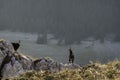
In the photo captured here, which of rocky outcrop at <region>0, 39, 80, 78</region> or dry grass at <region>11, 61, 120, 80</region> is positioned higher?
rocky outcrop at <region>0, 39, 80, 78</region>

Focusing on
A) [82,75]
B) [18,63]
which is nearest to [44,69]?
[18,63]

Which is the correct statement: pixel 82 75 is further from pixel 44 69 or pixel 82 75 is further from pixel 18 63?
pixel 18 63

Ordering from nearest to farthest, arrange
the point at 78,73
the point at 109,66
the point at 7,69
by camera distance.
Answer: the point at 78,73 < the point at 109,66 < the point at 7,69

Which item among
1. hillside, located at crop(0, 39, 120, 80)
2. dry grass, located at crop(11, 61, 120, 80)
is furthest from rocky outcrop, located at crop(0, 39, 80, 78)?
dry grass, located at crop(11, 61, 120, 80)

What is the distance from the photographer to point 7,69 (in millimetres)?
30469

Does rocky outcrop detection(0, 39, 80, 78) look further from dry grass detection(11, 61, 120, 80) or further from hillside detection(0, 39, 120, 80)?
dry grass detection(11, 61, 120, 80)

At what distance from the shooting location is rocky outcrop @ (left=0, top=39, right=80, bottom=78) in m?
30.9

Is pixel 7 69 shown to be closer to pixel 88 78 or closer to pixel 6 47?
pixel 6 47

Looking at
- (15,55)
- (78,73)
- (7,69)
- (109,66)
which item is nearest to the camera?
(78,73)

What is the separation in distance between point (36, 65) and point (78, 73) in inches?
615

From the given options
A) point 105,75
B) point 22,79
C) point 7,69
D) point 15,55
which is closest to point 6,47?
point 15,55

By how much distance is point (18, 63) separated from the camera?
32.6m

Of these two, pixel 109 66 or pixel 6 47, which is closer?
pixel 109 66

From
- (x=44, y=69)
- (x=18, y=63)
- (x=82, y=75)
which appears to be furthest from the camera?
(x=18, y=63)
